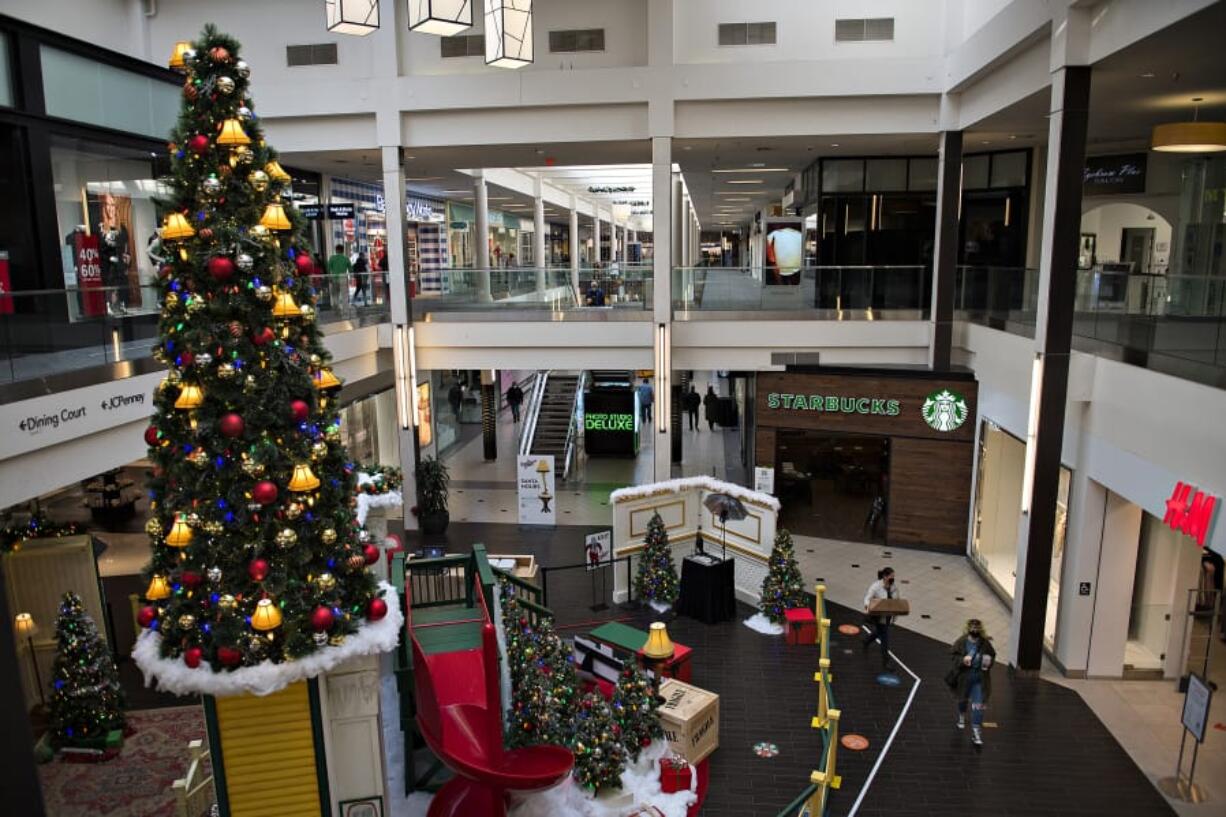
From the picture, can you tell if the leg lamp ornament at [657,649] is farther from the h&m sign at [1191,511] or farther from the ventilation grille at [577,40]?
the ventilation grille at [577,40]

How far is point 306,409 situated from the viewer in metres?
5.97

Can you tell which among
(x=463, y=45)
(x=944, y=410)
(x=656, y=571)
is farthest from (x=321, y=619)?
(x=463, y=45)

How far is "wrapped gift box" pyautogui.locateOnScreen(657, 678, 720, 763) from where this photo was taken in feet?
28.2

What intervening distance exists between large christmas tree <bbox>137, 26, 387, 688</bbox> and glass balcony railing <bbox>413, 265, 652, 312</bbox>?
1150 cm

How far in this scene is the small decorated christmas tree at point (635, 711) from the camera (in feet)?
27.6

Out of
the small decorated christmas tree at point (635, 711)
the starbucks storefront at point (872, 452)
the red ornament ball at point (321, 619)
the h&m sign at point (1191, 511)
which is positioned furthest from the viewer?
the starbucks storefront at point (872, 452)

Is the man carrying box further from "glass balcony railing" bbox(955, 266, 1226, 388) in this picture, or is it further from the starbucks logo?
the starbucks logo

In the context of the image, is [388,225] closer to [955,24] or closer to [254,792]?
[955,24]

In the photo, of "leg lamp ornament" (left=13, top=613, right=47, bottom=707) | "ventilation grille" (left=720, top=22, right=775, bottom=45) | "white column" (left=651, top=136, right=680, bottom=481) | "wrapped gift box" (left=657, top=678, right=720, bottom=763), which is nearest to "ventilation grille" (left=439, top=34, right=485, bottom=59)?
"white column" (left=651, top=136, right=680, bottom=481)

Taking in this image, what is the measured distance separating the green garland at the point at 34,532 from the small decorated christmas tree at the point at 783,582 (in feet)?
31.2

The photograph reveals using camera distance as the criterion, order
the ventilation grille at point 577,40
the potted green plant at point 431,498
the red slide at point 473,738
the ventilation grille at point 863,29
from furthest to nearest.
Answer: the potted green plant at point 431,498
the ventilation grille at point 577,40
the ventilation grille at point 863,29
the red slide at point 473,738

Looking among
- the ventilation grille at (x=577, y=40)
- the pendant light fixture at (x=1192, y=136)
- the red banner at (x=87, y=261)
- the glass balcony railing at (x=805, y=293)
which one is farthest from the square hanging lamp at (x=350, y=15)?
the pendant light fixture at (x=1192, y=136)

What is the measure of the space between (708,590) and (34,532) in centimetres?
916

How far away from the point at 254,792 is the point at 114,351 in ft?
18.4
